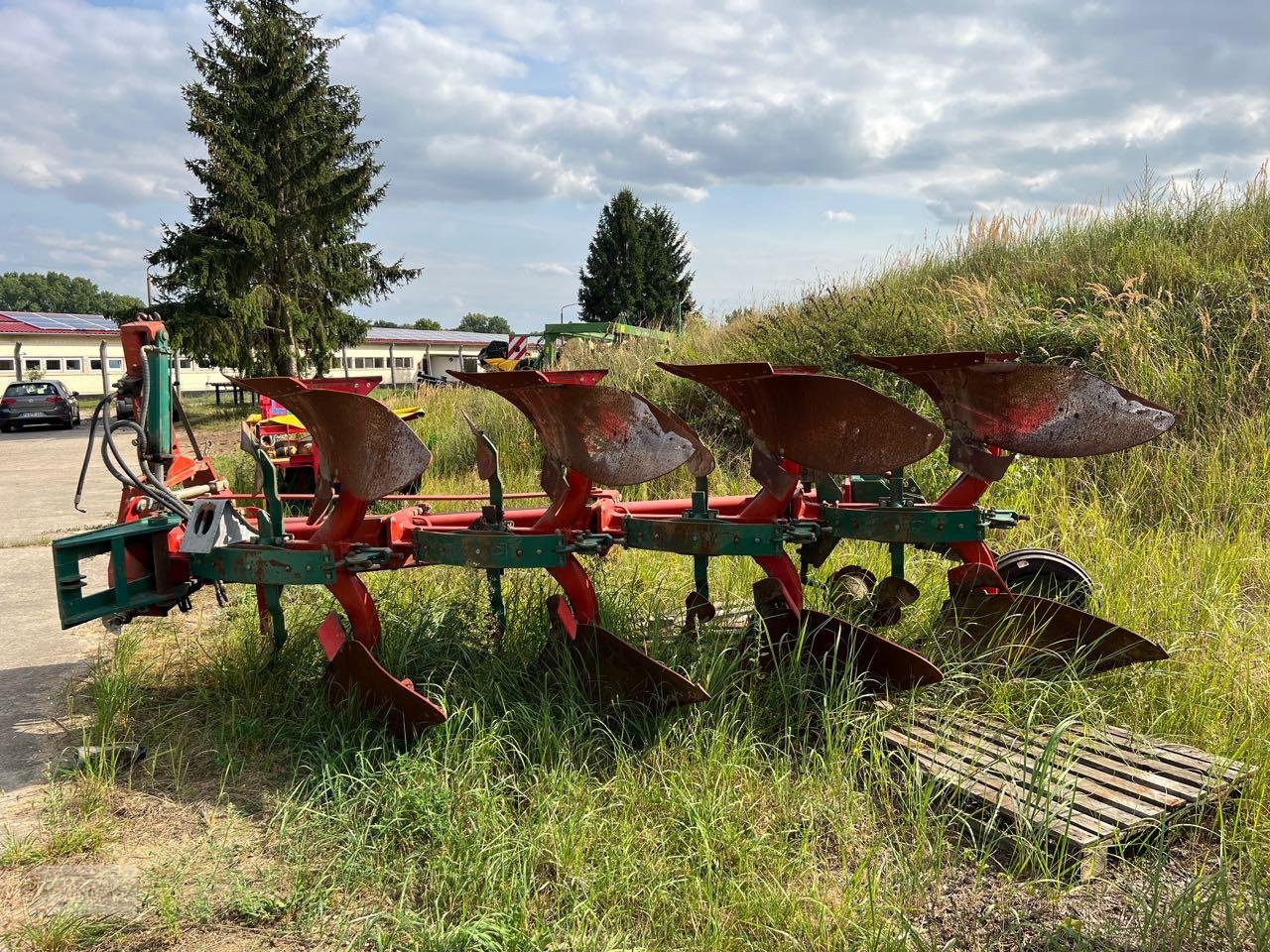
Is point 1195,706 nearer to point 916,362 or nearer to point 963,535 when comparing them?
point 963,535

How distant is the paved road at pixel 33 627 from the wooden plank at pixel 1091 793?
317 cm

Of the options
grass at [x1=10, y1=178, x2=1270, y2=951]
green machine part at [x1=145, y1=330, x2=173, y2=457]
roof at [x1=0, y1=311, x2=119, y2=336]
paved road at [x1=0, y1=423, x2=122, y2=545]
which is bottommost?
grass at [x1=10, y1=178, x2=1270, y2=951]

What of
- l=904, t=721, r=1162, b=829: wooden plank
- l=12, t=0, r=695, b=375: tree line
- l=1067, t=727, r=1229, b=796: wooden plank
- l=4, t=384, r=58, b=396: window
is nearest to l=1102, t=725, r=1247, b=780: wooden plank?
l=1067, t=727, r=1229, b=796: wooden plank

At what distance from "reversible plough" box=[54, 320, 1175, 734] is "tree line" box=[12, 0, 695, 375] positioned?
17.9 meters

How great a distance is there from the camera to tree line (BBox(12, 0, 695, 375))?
781 inches

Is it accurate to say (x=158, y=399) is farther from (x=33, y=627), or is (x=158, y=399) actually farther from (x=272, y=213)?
(x=272, y=213)

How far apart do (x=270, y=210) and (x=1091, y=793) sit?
21215 millimetres

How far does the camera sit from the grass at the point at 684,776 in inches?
88.4

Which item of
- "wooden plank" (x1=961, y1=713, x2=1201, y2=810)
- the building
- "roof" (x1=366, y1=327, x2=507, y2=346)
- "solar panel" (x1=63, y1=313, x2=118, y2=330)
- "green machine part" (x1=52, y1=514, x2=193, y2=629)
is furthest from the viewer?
"roof" (x1=366, y1=327, x2=507, y2=346)

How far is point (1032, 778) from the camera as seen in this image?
2.58 metres

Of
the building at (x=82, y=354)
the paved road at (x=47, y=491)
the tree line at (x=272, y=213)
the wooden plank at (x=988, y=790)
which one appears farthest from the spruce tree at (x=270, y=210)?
the wooden plank at (x=988, y=790)

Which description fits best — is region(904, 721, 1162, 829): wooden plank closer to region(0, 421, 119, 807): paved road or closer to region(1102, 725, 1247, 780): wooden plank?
region(1102, 725, 1247, 780): wooden plank

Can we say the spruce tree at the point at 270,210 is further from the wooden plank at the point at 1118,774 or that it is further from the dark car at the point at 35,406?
the wooden plank at the point at 1118,774

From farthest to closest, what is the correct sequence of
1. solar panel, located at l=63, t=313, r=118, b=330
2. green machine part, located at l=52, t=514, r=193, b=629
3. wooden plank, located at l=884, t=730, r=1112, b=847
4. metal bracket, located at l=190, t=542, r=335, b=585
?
1. solar panel, located at l=63, t=313, r=118, b=330
2. green machine part, located at l=52, t=514, r=193, b=629
3. metal bracket, located at l=190, t=542, r=335, b=585
4. wooden plank, located at l=884, t=730, r=1112, b=847
